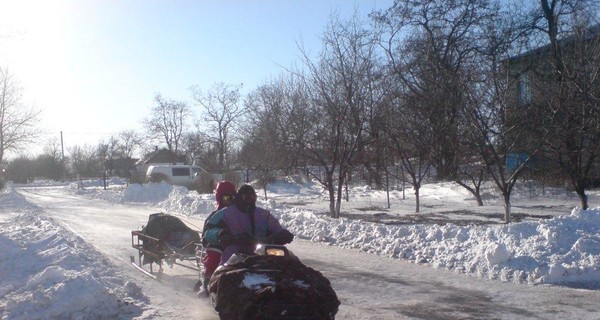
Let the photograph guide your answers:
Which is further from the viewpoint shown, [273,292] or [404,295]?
[404,295]

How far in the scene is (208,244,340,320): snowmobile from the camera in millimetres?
5355

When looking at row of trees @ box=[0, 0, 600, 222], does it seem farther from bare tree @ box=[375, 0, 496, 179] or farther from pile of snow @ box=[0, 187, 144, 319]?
pile of snow @ box=[0, 187, 144, 319]

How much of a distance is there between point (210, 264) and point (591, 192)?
23299 mm

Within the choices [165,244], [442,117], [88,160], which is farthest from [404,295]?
[88,160]

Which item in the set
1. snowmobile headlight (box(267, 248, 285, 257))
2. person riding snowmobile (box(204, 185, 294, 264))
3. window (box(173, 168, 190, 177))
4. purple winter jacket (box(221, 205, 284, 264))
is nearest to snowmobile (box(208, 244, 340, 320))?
snowmobile headlight (box(267, 248, 285, 257))

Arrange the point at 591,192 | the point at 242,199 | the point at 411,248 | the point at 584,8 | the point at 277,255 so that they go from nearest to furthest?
the point at 277,255, the point at 242,199, the point at 411,248, the point at 591,192, the point at 584,8

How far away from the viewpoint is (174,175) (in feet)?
166

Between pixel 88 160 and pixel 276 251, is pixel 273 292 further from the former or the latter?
pixel 88 160

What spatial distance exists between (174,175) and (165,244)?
39772 mm

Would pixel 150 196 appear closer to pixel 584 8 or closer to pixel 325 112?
pixel 325 112

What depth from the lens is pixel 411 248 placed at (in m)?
13.6

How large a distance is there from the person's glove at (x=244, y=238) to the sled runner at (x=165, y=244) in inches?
151

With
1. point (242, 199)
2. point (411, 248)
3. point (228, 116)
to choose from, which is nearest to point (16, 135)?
point (228, 116)

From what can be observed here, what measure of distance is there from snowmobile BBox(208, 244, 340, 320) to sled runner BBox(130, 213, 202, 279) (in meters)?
5.37
